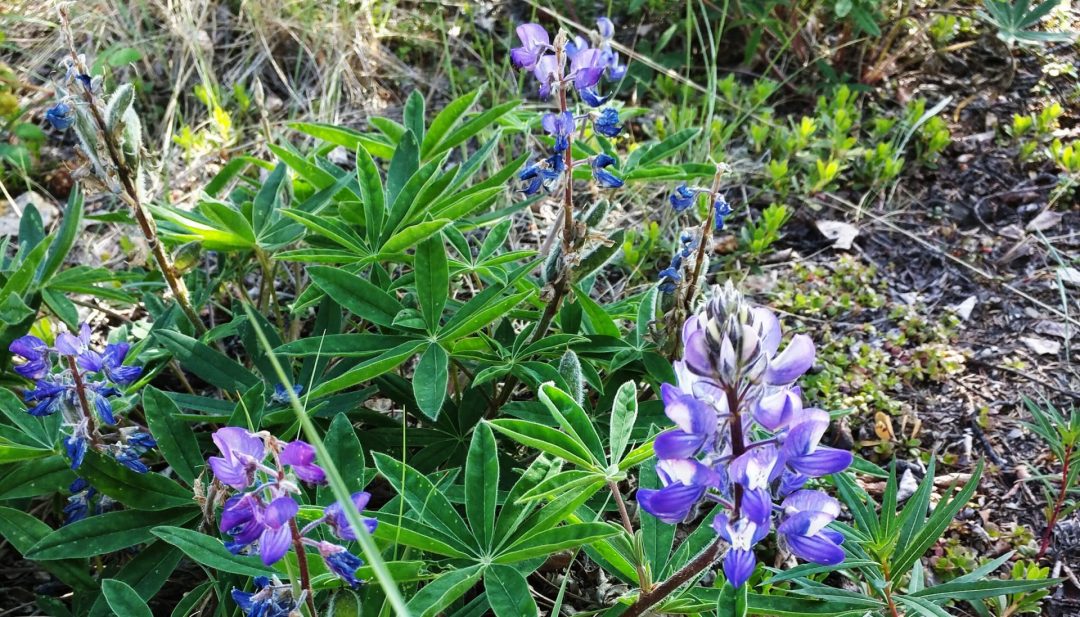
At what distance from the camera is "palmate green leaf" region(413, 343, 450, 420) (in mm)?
1628

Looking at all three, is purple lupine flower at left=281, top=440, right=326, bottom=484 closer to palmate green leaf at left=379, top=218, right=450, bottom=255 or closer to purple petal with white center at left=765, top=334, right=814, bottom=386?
purple petal with white center at left=765, top=334, right=814, bottom=386

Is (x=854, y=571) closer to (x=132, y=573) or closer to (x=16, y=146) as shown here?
(x=132, y=573)

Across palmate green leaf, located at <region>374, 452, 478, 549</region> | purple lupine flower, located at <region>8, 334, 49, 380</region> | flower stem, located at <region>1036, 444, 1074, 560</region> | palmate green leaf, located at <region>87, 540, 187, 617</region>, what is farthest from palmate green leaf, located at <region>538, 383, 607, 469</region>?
flower stem, located at <region>1036, 444, 1074, 560</region>

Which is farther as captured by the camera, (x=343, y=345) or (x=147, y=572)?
(x=343, y=345)

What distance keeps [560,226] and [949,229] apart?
5.87 ft

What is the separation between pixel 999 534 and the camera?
2.16 m

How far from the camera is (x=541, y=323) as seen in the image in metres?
1.93

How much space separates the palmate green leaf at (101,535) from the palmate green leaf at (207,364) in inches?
12.8

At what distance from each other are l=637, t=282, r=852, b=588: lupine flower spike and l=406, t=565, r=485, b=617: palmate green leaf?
39cm

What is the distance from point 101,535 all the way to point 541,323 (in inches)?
37.8

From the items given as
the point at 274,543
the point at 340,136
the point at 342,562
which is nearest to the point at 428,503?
the point at 342,562

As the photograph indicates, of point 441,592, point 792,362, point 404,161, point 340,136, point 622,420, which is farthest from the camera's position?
point 340,136

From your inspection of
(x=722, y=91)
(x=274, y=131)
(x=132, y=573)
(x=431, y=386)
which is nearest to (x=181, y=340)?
(x=132, y=573)

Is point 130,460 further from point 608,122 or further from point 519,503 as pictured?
point 608,122
